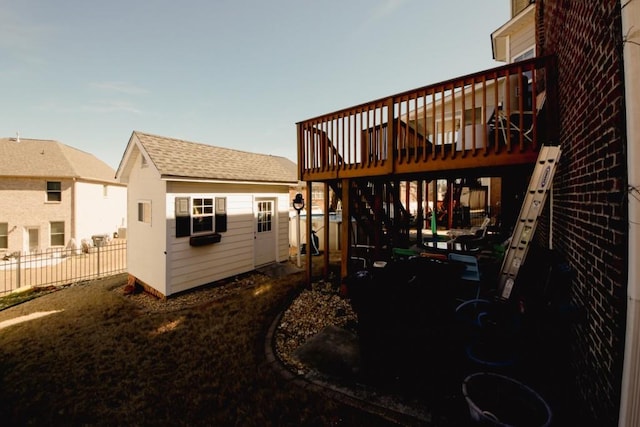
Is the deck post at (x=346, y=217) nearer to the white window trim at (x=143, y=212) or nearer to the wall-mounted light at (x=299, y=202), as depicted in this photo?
the wall-mounted light at (x=299, y=202)

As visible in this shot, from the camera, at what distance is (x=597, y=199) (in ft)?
6.42

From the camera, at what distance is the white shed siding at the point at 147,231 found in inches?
275

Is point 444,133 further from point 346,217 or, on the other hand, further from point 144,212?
point 144,212

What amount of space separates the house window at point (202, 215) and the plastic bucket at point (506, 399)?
24.2 feet

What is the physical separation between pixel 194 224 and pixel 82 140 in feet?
107

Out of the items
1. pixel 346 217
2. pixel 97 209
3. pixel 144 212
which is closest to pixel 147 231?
pixel 144 212

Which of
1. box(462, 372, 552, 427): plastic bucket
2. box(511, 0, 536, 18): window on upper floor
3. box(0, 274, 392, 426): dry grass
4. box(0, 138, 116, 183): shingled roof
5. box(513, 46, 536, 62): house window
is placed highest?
box(511, 0, 536, 18): window on upper floor

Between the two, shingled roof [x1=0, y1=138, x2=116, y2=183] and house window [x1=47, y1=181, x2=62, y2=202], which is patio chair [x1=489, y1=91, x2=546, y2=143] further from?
house window [x1=47, y1=181, x2=62, y2=202]

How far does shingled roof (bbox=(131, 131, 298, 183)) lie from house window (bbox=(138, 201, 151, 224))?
144 cm

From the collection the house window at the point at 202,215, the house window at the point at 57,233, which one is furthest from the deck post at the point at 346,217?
the house window at the point at 57,233

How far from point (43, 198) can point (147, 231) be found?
16.2 meters

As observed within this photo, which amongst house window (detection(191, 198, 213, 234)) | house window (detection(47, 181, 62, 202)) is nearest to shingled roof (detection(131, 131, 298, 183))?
house window (detection(191, 198, 213, 234))

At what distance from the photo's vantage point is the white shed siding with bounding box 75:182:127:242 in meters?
17.9

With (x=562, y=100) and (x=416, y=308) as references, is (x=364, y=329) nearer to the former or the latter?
(x=416, y=308)
